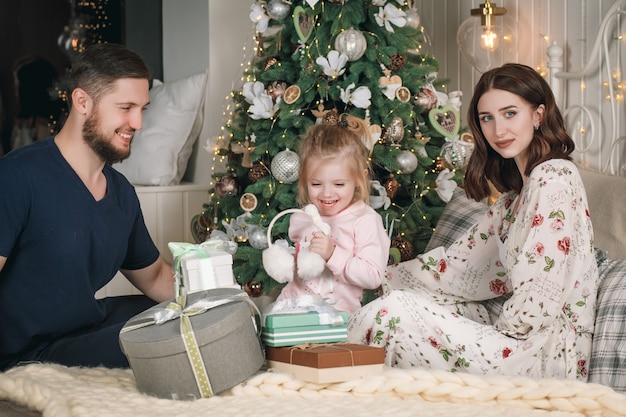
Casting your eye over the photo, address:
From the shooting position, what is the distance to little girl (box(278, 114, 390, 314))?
8.01ft

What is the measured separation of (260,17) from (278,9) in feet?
0.34

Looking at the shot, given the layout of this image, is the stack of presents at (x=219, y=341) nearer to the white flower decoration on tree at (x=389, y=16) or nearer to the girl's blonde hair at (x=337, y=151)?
the girl's blonde hair at (x=337, y=151)

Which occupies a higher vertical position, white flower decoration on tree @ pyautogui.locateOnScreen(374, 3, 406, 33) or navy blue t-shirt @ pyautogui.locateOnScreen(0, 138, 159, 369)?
white flower decoration on tree @ pyautogui.locateOnScreen(374, 3, 406, 33)

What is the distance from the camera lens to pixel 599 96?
10.4 ft

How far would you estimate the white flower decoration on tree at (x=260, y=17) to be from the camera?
3285 millimetres

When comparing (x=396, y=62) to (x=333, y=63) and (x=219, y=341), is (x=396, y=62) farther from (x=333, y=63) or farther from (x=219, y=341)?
(x=219, y=341)

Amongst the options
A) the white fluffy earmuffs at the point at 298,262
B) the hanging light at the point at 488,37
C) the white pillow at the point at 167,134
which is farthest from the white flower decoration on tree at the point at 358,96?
the white pillow at the point at 167,134

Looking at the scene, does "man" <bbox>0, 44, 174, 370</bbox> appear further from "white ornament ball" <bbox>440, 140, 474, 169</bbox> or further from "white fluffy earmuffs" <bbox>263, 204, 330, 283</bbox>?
"white ornament ball" <bbox>440, 140, 474, 169</bbox>

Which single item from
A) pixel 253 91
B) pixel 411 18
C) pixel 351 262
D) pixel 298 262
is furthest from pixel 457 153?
pixel 298 262

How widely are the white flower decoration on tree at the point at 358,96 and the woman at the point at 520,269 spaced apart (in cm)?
69

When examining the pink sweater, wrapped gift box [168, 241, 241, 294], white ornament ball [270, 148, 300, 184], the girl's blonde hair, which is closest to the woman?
the pink sweater

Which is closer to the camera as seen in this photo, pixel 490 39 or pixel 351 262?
pixel 351 262

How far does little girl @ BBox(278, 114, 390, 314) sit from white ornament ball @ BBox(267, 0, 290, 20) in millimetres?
829

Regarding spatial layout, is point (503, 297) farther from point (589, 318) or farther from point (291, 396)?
point (291, 396)
